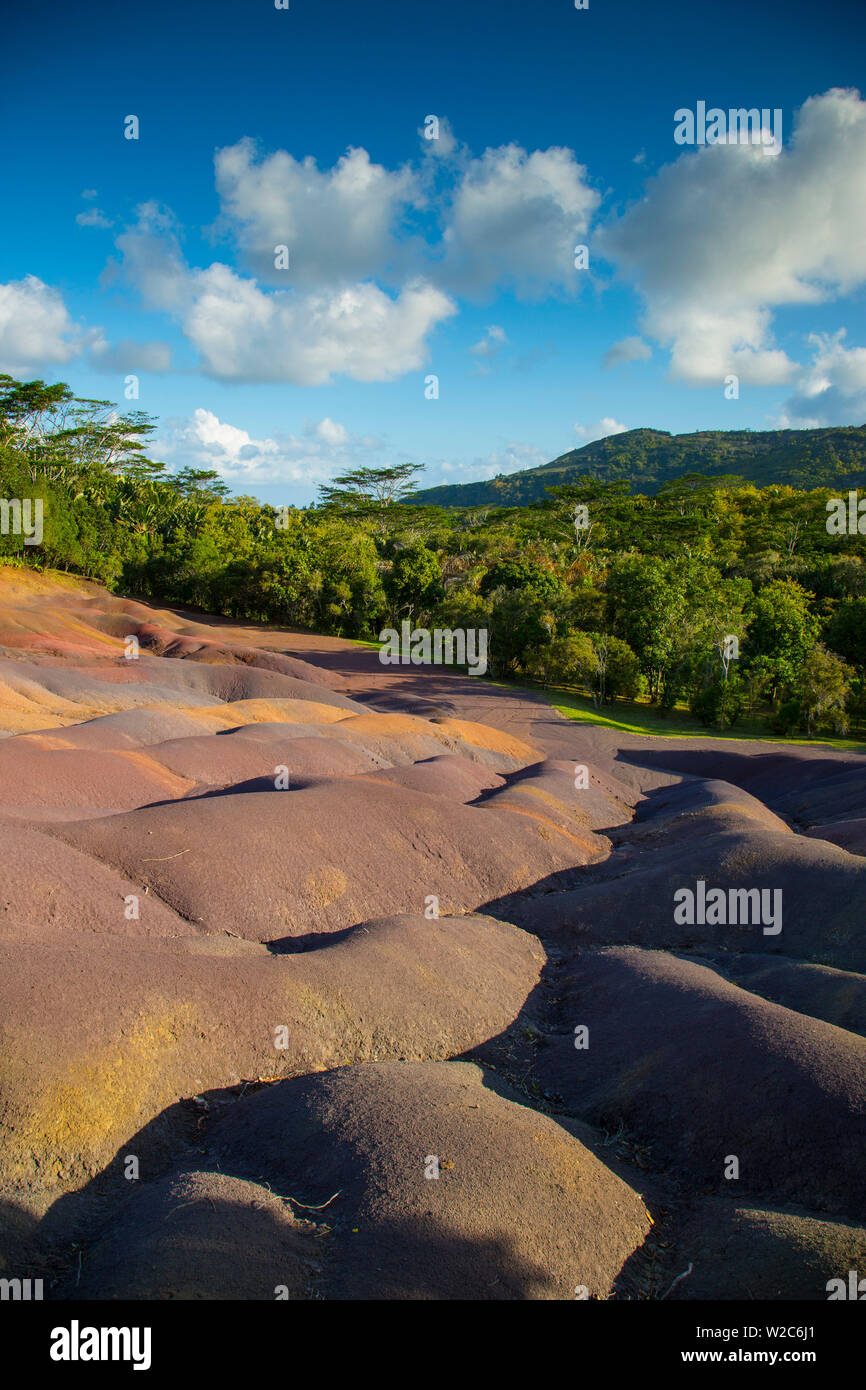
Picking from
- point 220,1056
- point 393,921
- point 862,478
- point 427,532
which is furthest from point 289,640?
point 862,478

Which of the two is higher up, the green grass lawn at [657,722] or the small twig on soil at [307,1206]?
the green grass lawn at [657,722]

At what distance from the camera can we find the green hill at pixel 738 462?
399 ft

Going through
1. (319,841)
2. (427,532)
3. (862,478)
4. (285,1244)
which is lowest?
(285,1244)

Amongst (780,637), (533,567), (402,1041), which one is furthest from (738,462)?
(402,1041)

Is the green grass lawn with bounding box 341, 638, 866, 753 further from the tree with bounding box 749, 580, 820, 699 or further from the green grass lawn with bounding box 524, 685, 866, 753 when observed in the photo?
the tree with bounding box 749, 580, 820, 699

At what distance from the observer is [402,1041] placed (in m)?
12.0

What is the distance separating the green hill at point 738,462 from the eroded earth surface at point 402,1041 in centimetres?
8926

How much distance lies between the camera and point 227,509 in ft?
294

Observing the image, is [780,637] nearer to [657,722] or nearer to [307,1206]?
[657,722]

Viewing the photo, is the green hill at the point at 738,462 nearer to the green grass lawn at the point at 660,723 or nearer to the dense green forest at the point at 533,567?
the dense green forest at the point at 533,567

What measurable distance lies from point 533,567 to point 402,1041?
46.0m

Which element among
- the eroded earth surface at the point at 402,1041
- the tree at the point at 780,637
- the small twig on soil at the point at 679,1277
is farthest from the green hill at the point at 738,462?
the small twig on soil at the point at 679,1277
